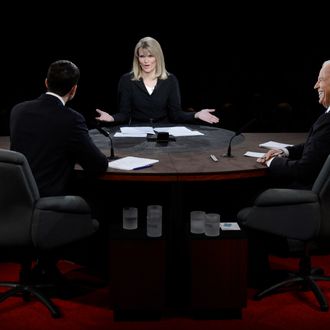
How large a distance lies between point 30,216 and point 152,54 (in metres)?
2.45

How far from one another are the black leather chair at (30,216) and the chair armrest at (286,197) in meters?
0.92

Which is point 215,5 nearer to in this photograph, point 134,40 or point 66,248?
point 134,40

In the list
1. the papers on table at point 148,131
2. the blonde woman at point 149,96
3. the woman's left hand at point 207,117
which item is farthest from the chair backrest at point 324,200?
the blonde woman at point 149,96

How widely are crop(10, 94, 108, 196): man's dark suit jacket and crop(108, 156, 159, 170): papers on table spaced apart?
4.3 inches

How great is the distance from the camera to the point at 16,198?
2.95m

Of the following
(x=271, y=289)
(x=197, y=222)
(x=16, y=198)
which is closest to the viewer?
(x=16, y=198)

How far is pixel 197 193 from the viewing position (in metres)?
3.96

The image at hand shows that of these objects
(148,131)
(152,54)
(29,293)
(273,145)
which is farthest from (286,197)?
(152,54)

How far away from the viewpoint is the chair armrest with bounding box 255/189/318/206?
3.08 m

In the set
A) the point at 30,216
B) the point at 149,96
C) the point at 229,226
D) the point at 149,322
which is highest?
the point at 149,96

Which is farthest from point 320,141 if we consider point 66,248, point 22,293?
point 22,293

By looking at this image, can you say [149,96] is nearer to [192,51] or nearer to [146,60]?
[146,60]

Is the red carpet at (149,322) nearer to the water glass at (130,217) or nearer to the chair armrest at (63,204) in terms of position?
the water glass at (130,217)

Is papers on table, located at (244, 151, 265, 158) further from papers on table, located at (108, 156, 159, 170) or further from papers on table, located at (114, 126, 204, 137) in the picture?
papers on table, located at (114, 126, 204, 137)
